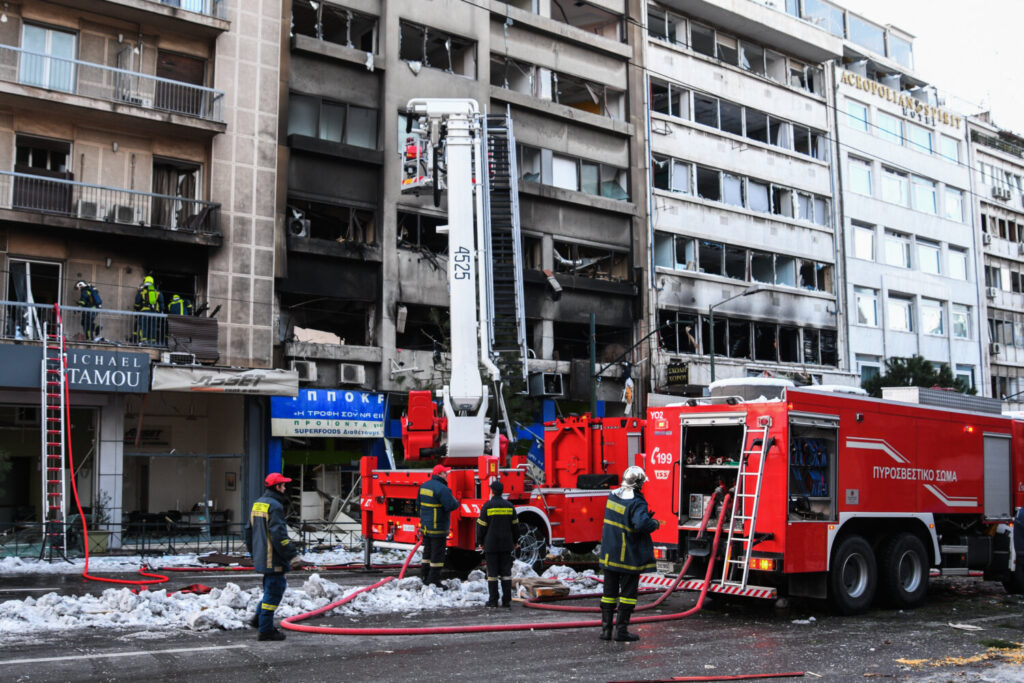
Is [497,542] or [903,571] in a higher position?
[497,542]

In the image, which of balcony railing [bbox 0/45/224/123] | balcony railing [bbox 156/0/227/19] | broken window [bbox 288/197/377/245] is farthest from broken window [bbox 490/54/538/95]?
balcony railing [bbox 0/45/224/123]

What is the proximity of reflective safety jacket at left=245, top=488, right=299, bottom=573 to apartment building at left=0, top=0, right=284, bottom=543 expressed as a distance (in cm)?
1359

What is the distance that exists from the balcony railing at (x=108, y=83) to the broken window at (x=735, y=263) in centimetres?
2138

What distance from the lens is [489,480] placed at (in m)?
15.4

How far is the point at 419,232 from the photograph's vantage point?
30984 mm

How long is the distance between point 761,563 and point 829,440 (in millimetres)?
1863

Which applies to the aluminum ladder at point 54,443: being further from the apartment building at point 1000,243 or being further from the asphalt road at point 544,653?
the apartment building at point 1000,243

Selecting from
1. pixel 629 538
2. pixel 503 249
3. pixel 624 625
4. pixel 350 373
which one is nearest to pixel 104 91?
pixel 350 373

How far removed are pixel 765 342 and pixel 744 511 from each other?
3024 centimetres

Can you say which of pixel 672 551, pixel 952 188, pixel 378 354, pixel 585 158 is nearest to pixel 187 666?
pixel 672 551

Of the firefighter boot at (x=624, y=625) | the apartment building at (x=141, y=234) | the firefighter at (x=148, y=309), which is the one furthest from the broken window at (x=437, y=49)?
the firefighter boot at (x=624, y=625)

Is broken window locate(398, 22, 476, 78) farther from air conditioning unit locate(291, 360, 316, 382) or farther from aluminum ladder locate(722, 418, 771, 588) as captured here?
aluminum ladder locate(722, 418, 771, 588)

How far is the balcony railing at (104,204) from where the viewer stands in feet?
80.3

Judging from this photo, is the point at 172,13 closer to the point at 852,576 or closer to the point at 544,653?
the point at 852,576
